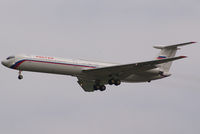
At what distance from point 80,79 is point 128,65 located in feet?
22.2

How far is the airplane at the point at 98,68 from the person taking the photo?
47750 mm

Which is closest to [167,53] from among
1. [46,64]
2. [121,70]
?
[121,70]

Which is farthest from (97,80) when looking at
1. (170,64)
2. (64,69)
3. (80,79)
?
(170,64)

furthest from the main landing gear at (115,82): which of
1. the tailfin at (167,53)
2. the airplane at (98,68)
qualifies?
the tailfin at (167,53)

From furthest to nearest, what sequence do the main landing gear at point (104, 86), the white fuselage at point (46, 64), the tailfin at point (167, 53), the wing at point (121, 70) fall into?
1. the tailfin at point (167, 53)
2. the main landing gear at point (104, 86)
3. the wing at point (121, 70)
4. the white fuselage at point (46, 64)

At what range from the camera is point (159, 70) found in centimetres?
5219

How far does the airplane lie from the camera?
47.8 metres

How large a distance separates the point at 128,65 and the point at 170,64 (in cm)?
690

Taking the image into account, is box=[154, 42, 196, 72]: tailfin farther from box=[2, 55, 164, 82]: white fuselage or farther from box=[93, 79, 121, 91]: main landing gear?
box=[2, 55, 164, 82]: white fuselage

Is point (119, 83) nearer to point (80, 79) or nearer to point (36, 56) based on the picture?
point (80, 79)

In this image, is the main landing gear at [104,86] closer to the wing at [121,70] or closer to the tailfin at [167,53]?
the wing at [121,70]

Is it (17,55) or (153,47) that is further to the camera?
(153,47)

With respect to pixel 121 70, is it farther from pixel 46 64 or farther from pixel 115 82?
pixel 46 64

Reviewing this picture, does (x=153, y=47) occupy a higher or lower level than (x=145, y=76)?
higher
